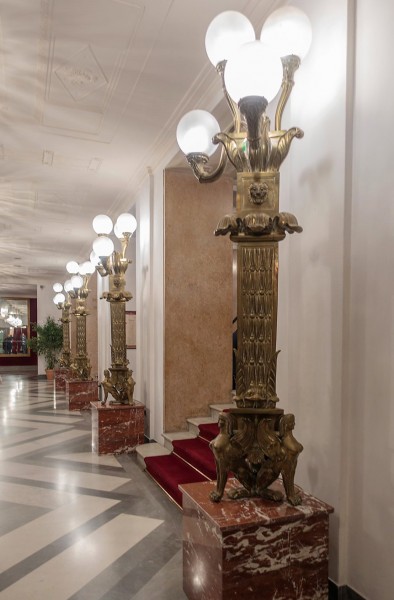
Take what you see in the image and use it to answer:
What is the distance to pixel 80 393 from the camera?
8.94 meters

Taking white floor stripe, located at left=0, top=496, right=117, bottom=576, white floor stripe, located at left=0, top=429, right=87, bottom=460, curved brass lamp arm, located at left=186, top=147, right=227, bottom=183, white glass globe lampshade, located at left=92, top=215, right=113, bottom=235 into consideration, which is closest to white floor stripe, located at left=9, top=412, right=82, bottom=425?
white floor stripe, located at left=0, top=429, right=87, bottom=460

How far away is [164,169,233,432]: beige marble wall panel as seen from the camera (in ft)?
17.3

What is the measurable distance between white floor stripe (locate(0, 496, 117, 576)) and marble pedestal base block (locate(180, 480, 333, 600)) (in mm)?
1441

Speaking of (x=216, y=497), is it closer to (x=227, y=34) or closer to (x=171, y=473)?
(x=171, y=473)

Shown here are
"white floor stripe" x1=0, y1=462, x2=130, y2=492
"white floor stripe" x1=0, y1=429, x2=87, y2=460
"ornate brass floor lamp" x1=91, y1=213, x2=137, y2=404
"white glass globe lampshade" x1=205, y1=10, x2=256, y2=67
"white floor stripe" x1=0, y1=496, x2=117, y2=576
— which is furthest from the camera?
"ornate brass floor lamp" x1=91, y1=213, x2=137, y2=404

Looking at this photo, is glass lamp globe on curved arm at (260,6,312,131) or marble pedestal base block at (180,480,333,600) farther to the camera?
glass lamp globe on curved arm at (260,6,312,131)

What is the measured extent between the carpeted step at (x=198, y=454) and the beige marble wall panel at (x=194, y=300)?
1.97ft

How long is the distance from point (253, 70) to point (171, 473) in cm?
352

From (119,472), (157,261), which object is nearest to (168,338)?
(157,261)

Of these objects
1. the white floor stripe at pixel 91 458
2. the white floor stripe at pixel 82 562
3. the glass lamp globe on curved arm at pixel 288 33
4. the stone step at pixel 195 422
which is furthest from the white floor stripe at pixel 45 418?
the glass lamp globe on curved arm at pixel 288 33

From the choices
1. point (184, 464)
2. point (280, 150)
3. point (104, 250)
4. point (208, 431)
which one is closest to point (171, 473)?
point (184, 464)

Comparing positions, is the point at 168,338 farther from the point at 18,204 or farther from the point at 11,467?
the point at 18,204

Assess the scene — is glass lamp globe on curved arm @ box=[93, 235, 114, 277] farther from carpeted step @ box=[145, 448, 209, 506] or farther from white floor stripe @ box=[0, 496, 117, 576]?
white floor stripe @ box=[0, 496, 117, 576]

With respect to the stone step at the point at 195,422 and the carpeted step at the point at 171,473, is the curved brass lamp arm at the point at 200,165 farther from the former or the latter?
the stone step at the point at 195,422
